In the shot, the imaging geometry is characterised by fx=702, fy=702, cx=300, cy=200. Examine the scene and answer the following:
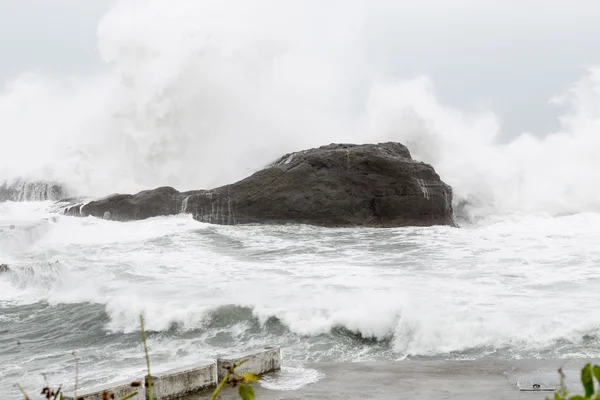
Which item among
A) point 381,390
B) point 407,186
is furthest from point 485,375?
point 407,186

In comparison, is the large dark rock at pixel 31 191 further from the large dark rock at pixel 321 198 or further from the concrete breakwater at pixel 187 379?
the concrete breakwater at pixel 187 379

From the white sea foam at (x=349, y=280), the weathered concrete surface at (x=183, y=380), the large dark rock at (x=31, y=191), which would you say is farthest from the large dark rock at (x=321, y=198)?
the weathered concrete surface at (x=183, y=380)

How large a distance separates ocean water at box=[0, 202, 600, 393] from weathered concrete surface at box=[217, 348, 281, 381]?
730 mm

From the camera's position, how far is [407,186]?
24.2 m

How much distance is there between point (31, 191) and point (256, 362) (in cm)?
2498

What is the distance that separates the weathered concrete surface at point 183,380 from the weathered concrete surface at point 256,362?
19 centimetres

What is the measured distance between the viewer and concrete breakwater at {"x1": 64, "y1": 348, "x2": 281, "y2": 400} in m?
6.45

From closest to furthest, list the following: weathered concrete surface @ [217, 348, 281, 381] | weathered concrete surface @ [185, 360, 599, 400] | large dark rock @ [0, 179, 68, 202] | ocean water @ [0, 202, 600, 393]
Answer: weathered concrete surface @ [185, 360, 599, 400]
weathered concrete surface @ [217, 348, 281, 381]
ocean water @ [0, 202, 600, 393]
large dark rock @ [0, 179, 68, 202]

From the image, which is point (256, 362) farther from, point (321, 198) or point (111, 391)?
point (321, 198)

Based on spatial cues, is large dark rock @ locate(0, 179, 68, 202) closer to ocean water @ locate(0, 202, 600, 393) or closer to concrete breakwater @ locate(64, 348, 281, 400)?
ocean water @ locate(0, 202, 600, 393)

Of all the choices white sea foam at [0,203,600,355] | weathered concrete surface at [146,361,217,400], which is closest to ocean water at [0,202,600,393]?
white sea foam at [0,203,600,355]

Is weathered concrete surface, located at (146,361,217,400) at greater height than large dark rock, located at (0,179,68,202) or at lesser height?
lesser

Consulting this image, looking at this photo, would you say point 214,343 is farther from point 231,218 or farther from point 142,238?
point 231,218

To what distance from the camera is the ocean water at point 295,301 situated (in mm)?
9469
